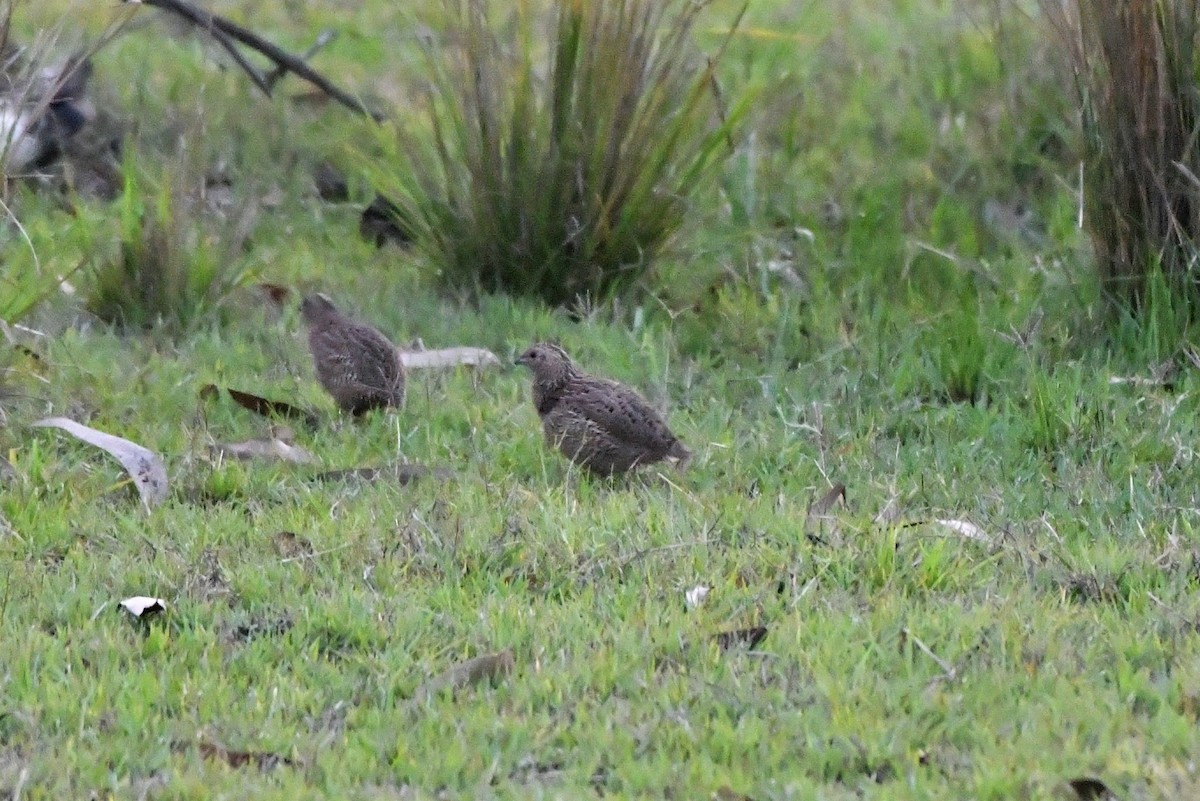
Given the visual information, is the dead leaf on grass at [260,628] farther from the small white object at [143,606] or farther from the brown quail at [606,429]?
the brown quail at [606,429]

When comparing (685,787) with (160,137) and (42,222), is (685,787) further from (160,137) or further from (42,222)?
(160,137)

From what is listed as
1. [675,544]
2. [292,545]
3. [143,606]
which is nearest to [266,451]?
[292,545]

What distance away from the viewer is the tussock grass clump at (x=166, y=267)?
7148 millimetres

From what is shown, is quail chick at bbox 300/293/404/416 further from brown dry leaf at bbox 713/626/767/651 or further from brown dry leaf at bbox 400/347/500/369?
brown dry leaf at bbox 713/626/767/651

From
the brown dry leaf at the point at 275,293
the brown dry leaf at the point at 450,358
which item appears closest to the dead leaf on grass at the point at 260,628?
the brown dry leaf at the point at 450,358

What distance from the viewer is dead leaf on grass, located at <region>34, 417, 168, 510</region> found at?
18.0 feet

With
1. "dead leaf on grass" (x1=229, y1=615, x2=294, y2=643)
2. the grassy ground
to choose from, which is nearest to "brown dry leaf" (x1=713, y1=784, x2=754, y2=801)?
the grassy ground

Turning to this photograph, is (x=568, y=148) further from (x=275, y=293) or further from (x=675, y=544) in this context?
(x=675, y=544)

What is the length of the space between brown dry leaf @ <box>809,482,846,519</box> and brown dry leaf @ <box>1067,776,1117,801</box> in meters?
1.74

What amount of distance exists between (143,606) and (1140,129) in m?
3.74

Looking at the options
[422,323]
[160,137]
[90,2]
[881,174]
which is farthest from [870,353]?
[90,2]

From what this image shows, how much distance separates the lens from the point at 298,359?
704 cm

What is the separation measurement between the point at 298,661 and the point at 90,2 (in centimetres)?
669

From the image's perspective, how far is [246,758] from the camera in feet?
12.5
